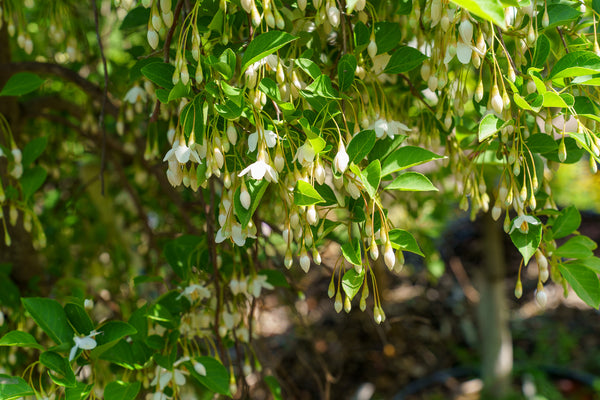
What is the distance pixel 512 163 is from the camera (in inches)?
42.3

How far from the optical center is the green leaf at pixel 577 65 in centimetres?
89

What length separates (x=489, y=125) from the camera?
3.06 feet

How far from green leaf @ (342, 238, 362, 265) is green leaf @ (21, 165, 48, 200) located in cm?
93

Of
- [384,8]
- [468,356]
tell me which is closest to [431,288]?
[468,356]

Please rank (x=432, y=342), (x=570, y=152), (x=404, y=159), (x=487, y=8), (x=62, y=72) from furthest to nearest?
(x=432, y=342) → (x=62, y=72) → (x=570, y=152) → (x=404, y=159) → (x=487, y=8)

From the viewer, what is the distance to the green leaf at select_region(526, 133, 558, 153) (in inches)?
41.2

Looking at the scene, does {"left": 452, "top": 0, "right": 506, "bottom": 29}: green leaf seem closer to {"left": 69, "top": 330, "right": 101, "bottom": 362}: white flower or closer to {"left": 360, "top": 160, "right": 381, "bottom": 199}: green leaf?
{"left": 360, "top": 160, "right": 381, "bottom": 199}: green leaf

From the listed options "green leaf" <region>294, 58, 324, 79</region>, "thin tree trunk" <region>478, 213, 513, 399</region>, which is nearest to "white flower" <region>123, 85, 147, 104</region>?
"green leaf" <region>294, 58, 324, 79</region>

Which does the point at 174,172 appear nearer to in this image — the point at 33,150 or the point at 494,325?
the point at 33,150

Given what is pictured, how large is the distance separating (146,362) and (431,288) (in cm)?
378

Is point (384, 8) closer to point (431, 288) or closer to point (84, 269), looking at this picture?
point (84, 269)

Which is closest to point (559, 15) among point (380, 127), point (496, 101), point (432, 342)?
point (496, 101)

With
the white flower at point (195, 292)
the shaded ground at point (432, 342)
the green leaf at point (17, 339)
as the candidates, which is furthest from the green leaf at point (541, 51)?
the shaded ground at point (432, 342)

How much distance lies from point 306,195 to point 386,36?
438 millimetres
